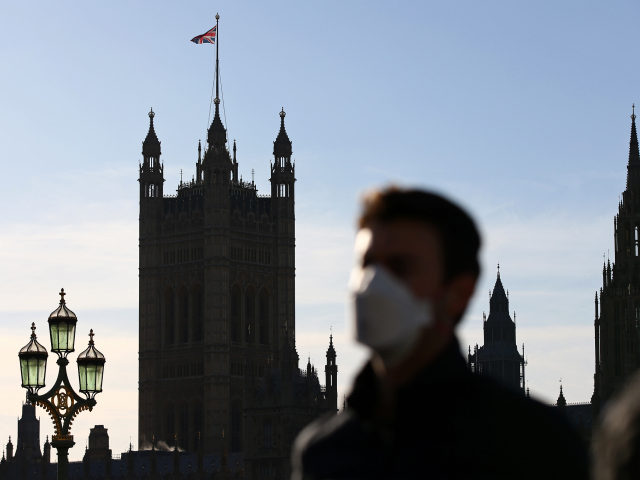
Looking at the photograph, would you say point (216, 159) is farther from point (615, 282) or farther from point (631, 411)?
point (631, 411)

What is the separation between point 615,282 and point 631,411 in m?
96.5

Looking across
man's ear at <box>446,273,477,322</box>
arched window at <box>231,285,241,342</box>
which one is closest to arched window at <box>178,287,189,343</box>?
arched window at <box>231,285,241,342</box>

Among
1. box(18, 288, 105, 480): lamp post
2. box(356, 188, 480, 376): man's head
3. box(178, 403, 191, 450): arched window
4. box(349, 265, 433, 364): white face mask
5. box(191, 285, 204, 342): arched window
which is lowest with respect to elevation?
box(349, 265, 433, 364): white face mask

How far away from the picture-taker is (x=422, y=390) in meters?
3.56

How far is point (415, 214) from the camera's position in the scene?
3643 millimetres

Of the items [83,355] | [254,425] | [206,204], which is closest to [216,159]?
[206,204]

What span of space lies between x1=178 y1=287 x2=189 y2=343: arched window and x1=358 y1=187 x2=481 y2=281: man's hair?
423 ft

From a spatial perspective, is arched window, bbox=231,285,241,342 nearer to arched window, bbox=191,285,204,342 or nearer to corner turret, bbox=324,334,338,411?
arched window, bbox=191,285,204,342

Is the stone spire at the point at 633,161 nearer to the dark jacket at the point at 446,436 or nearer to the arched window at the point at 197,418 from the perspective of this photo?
the arched window at the point at 197,418

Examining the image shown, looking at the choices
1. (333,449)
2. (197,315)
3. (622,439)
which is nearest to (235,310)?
(197,315)

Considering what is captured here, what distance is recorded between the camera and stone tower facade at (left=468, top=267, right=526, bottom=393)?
16512 cm

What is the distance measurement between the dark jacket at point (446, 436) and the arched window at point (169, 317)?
129374mm

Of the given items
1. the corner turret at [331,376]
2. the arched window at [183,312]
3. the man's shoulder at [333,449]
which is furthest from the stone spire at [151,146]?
the man's shoulder at [333,449]

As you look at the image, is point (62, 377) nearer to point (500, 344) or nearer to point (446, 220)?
point (446, 220)
